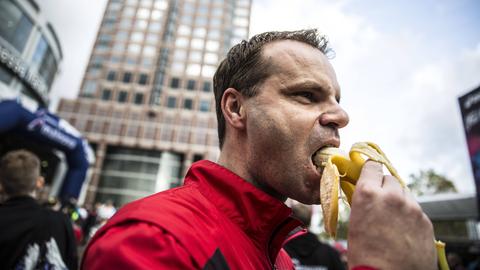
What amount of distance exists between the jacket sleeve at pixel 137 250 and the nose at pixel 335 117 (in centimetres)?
88

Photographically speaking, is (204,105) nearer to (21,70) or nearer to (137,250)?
(21,70)

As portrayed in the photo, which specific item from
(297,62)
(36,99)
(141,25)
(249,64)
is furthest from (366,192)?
(141,25)

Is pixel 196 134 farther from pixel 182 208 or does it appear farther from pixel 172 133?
pixel 182 208

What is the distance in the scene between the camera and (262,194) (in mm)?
1196

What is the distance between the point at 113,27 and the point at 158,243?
56361mm

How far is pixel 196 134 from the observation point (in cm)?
4109

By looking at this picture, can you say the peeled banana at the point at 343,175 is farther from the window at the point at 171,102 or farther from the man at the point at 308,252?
the window at the point at 171,102

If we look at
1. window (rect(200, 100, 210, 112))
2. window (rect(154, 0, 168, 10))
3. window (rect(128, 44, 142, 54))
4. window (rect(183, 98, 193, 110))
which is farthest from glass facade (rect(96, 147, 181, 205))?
window (rect(154, 0, 168, 10))

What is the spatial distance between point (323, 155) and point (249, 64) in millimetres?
683

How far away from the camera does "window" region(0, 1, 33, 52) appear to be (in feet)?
50.5

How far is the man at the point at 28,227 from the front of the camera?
2703mm

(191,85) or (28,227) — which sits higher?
(191,85)

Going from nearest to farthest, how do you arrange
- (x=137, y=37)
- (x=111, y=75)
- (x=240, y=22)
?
1. (x=111, y=75)
2. (x=137, y=37)
3. (x=240, y=22)

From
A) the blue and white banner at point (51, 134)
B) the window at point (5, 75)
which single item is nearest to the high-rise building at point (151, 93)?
the window at point (5, 75)
